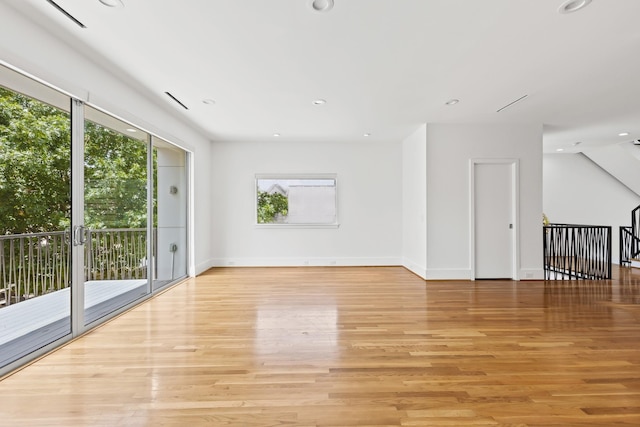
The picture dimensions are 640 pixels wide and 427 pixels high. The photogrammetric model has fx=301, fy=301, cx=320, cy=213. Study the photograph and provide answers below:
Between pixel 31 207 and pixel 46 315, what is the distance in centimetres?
127

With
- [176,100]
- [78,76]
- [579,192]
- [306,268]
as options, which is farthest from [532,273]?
[78,76]

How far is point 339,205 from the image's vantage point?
22.1 feet

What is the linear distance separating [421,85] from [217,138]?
4301 millimetres

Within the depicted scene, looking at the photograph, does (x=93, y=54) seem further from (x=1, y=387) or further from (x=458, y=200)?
(x=458, y=200)

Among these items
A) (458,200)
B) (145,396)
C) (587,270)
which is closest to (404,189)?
(458,200)

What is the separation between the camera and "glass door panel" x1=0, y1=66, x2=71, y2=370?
104 inches

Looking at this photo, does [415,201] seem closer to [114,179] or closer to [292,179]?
[292,179]

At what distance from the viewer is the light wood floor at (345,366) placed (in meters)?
1.75

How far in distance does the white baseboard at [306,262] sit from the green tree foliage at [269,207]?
35.2 inches

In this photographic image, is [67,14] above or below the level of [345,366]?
above

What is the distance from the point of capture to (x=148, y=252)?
436 centimetres

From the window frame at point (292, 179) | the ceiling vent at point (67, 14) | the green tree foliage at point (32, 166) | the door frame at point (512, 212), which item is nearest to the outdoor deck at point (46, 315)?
the green tree foliage at point (32, 166)

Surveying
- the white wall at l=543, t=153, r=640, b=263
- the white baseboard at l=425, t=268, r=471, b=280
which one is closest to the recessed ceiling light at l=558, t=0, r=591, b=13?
the white baseboard at l=425, t=268, r=471, b=280

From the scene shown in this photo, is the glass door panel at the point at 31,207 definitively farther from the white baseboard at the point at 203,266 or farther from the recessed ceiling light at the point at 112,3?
the white baseboard at the point at 203,266
